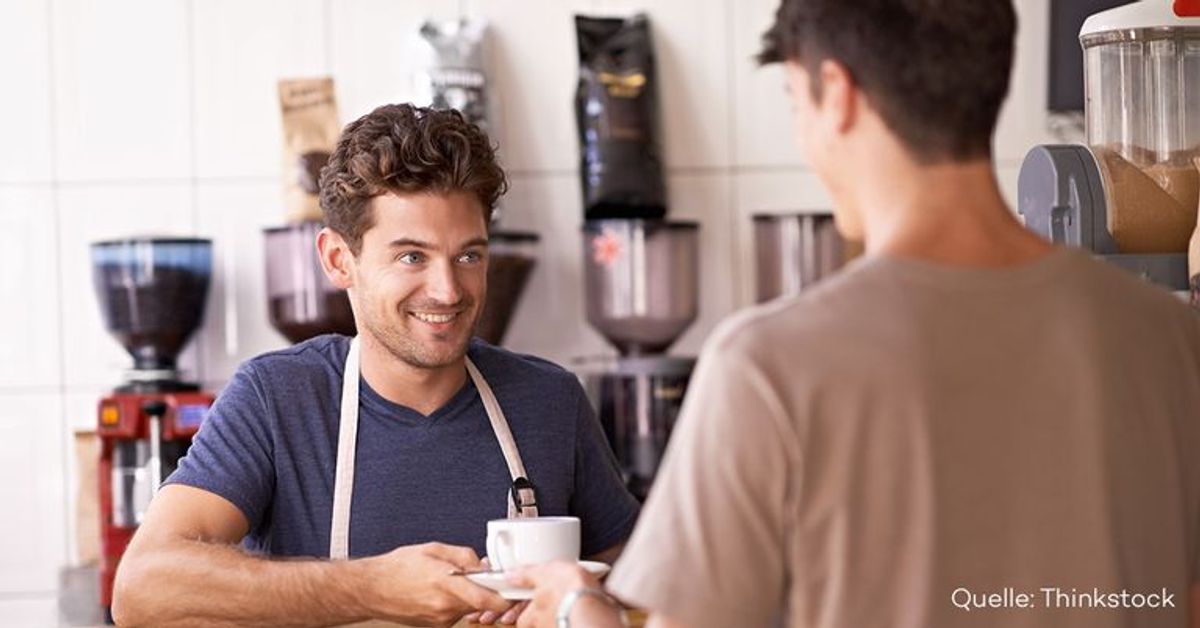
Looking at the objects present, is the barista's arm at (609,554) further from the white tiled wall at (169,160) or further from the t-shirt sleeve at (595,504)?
the white tiled wall at (169,160)

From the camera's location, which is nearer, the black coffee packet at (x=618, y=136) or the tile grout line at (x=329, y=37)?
the black coffee packet at (x=618, y=136)

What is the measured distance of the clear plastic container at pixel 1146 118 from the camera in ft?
6.77

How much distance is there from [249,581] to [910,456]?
3.68 feet

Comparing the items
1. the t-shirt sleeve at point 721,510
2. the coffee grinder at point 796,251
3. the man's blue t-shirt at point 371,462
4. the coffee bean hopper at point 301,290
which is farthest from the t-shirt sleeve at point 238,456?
the coffee grinder at point 796,251

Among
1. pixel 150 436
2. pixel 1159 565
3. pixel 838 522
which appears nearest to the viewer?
pixel 838 522

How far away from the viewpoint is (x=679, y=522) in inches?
47.4

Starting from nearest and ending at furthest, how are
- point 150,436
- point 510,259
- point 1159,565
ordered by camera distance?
point 1159,565 < point 150,436 < point 510,259

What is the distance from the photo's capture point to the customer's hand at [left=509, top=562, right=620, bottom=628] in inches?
55.9

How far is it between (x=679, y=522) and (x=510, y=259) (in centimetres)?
294

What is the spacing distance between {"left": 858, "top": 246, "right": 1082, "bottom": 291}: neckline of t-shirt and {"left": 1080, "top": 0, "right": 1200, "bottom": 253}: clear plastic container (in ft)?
2.77

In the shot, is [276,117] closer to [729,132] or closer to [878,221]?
[729,132]

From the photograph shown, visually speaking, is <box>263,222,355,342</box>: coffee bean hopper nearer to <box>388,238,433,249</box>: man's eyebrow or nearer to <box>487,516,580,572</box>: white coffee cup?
<box>388,238,433,249</box>: man's eyebrow

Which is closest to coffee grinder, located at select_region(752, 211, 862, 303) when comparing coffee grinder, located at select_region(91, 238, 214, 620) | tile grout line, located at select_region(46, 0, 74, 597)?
coffee grinder, located at select_region(91, 238, 214, 620)

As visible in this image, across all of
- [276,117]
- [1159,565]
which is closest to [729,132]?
[276,117]
